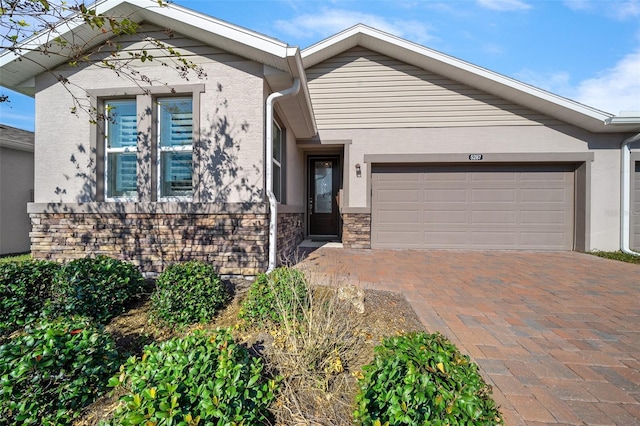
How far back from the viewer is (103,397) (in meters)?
1.84

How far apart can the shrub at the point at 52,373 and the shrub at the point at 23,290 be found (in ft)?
4.44

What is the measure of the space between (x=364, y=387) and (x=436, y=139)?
23.5 ft

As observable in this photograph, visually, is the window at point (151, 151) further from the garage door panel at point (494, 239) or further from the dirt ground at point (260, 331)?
the garage door panel at point (494, 239)

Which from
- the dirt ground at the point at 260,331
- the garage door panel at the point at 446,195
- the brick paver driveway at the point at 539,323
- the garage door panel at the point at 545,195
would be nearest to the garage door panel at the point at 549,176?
the garage door panel at the point at 545,195

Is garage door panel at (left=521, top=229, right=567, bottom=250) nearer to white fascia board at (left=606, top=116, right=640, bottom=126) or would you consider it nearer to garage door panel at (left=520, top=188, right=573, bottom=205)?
garage door panel at (left=520, top=188, right=573, bottom=205)

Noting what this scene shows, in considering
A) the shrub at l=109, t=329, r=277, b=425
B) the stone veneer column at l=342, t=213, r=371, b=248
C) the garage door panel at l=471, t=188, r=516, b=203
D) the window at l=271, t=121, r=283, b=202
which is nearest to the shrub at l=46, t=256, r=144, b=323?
the shrub at l=109, t=329, r=277, b=425

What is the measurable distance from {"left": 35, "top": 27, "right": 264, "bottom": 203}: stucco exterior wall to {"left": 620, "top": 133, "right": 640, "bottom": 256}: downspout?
894cm

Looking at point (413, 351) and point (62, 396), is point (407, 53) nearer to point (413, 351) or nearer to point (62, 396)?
point (413, 351)

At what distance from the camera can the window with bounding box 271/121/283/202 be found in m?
5.69

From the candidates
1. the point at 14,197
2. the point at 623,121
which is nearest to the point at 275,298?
the point at 14,197

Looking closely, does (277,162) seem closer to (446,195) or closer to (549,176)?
(446,195)

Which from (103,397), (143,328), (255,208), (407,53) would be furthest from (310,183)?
(103,397)

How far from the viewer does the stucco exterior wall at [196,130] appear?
13.7 feet

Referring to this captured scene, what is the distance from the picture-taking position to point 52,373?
1.75 meters
